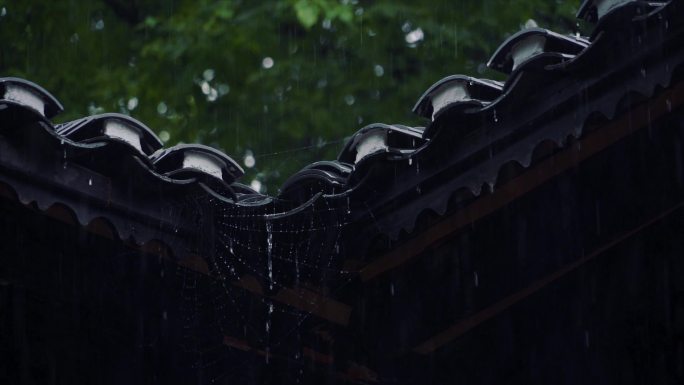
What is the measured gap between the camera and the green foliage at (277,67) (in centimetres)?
920

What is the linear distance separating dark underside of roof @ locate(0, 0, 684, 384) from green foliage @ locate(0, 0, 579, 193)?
4748 mm

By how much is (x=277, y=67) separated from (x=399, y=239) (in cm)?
568

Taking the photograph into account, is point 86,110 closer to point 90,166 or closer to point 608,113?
point 90,166

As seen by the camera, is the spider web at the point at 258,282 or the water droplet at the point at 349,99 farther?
the water droplet at the point at 349,99

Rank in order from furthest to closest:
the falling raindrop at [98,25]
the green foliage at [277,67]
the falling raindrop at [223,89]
Result: the falling raindrop at [98,25] < the falling raindrop at [223,89] < the green foliage at [277,67]

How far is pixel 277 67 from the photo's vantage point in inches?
367

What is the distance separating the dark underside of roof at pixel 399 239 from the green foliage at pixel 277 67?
4748mm

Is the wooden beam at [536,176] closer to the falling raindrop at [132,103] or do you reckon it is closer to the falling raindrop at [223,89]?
the falling raindrop at [223,89]

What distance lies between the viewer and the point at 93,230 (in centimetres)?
386

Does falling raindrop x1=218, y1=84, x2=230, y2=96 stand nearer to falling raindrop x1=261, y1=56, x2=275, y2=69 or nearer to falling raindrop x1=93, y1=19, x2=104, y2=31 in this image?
falling raindrop x1=261, y1=56, x2=275, y2=69

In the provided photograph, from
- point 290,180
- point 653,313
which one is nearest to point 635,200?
point 653,313

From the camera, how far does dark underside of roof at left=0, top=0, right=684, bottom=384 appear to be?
3463mm

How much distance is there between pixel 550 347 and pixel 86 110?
661 cm

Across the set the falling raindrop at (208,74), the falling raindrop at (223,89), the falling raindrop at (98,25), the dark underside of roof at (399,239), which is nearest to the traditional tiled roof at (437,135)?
the dark underside of roof at (399,239)
